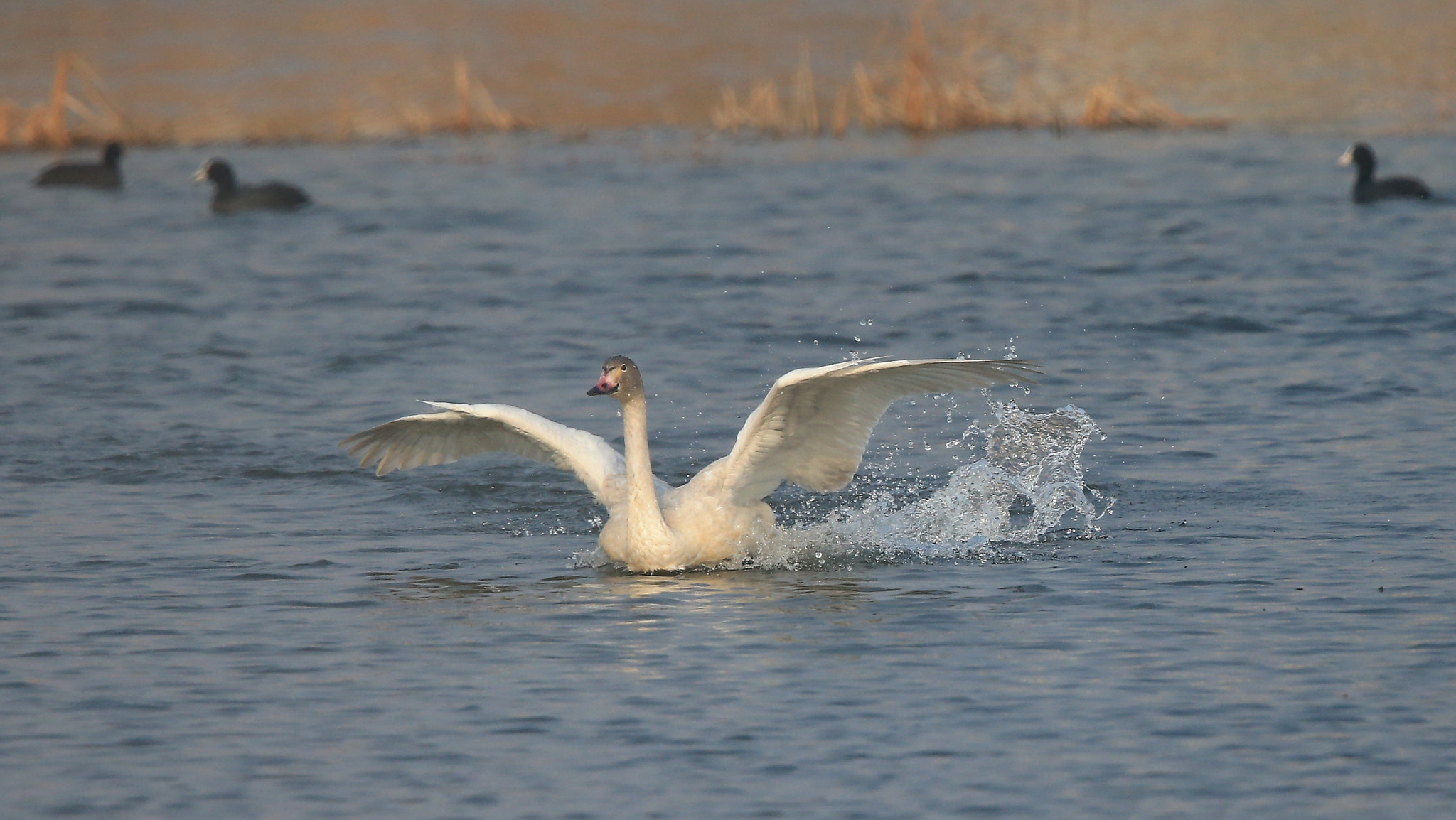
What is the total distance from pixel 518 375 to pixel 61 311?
215 inches

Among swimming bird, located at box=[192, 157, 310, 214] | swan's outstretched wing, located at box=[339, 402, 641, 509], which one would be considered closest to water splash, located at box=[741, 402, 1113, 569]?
swan's outstretched wing, located at box=[339, 402, 641, 509]

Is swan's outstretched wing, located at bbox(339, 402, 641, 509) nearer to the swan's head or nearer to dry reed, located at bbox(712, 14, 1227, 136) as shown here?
the swan's head

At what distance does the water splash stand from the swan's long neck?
1.84ft

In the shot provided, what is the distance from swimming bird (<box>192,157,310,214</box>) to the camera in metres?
22.6

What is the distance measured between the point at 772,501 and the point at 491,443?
1848mm

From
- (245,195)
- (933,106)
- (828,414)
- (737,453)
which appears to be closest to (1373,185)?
(933,106)

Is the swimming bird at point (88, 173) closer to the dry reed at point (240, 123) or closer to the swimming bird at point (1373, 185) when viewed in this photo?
the dry reed at point (240, 123)

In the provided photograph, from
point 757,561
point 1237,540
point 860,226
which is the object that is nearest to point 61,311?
point 860,226

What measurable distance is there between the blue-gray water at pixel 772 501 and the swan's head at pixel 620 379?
3.02ft

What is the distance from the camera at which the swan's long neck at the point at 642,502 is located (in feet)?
30.5

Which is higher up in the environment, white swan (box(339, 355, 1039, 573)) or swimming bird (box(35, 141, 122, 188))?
swimming bird (box(35, 141, 122, 188))

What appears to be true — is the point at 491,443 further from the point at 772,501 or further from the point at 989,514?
the point at 989,514

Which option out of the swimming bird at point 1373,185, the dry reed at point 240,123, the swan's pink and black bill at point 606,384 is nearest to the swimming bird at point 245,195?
the dry reed at point 240,123

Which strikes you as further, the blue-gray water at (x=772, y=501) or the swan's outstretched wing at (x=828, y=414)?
the swan's outstretched wing at (x=828, y=414)
